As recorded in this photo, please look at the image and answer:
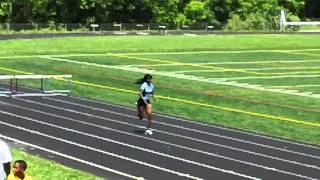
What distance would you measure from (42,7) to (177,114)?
54.9m

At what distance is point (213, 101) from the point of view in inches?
1136

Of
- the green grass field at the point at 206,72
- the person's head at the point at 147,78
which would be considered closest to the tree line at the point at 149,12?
the green grass field at the point at 206,72

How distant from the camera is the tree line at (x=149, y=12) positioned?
256 ft

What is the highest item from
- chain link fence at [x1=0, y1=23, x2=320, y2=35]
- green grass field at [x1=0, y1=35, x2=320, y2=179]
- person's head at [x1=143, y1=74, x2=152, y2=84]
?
person's head at [x1=143, y1=74, x2=152, y2=84]

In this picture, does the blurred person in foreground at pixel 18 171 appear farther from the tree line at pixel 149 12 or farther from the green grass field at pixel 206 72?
the tree line at pixel 149 12

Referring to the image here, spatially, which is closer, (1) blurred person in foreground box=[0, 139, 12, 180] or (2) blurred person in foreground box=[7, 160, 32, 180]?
(2) blurred person in foreground box=[7, 160, 32, 180]

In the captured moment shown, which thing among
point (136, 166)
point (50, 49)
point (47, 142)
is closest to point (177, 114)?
point (47, 142)

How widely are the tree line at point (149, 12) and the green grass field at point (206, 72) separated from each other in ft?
48.4

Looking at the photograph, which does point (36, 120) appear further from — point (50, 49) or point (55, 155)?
point (50, 49)

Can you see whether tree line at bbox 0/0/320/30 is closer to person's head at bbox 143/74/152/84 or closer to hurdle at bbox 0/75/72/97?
hurdle at bbox 0/75/72/97

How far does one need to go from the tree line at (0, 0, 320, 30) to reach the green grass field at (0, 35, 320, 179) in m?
14.8

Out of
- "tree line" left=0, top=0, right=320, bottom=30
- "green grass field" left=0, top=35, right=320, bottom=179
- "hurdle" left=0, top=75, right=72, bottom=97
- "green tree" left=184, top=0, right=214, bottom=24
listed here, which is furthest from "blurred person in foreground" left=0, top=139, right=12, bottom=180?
"green tree" left=184, top=0, right=214, bottom=24

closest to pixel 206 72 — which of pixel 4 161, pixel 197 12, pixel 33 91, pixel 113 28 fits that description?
pixel 33 91

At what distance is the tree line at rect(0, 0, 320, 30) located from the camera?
77938 mm
